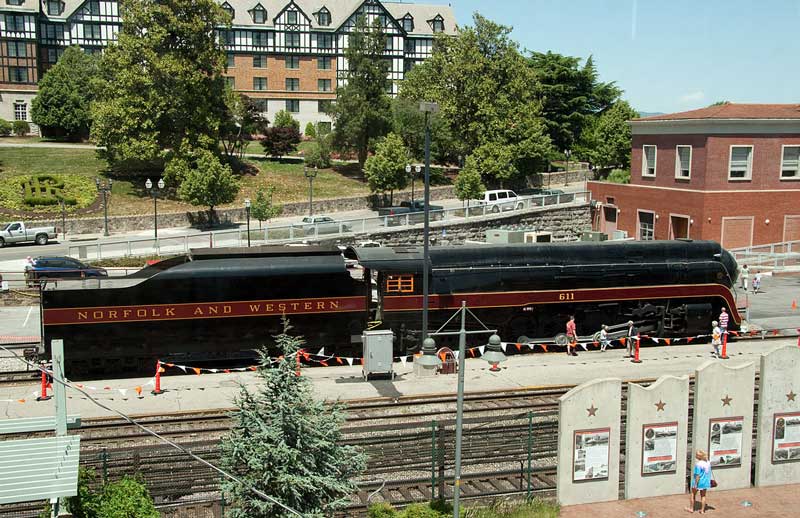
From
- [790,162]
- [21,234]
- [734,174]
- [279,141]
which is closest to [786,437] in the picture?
[734,174]

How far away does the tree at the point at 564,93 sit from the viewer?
82750 millimetres

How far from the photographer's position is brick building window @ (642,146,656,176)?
4988cm

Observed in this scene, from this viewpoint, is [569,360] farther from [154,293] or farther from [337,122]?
[337,122]

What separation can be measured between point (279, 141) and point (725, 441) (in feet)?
215

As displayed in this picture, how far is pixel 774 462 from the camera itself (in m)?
16.6

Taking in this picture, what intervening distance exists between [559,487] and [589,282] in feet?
42.2

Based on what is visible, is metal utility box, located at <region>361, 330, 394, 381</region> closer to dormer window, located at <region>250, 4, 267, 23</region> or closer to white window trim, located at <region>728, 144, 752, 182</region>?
white window trim, located at <region>728, 144, 752, 182</region>

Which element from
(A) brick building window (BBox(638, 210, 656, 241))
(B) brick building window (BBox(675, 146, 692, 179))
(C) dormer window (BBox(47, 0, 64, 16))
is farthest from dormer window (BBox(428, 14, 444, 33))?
(B) brick building window (BBox(675, 146, 692, 179))

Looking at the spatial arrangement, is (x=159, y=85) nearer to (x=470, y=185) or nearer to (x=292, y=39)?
(x=470, y=185)

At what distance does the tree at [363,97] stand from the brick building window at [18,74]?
126 feet

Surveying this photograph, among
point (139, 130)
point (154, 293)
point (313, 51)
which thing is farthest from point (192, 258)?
point (313, 51)

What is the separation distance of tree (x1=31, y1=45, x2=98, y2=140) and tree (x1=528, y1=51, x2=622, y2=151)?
153ft

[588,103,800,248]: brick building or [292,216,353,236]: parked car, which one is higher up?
[588,103,800,248]: brick building

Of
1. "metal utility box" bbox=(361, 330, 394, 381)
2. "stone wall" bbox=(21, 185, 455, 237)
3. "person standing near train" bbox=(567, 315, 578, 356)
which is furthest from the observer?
"stone wall" bbox=(21, 185, 455, 237)
